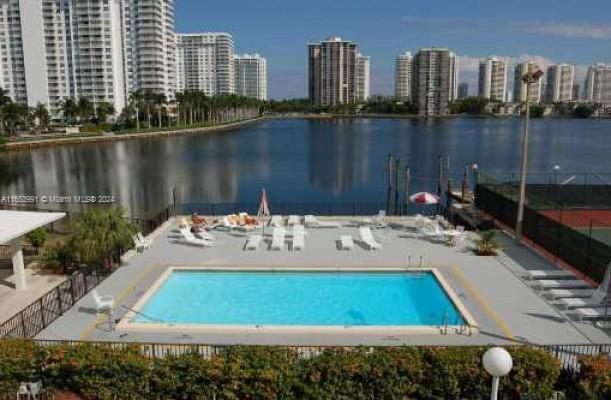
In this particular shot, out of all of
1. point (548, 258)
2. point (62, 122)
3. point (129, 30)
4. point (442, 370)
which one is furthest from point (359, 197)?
point (129, 30)

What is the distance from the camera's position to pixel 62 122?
14662 cm

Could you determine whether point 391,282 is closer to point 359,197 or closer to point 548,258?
point 548,258

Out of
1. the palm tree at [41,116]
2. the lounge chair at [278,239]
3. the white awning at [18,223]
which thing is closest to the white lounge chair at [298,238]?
the lounge chair at [278,239]

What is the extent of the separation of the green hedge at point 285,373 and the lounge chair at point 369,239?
10745mm

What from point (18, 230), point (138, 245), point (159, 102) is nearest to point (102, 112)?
point (159, 102)

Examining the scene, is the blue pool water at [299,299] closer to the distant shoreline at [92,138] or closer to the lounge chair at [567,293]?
the lounge chair at [567,293]

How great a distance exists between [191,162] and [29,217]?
5597 centimetres

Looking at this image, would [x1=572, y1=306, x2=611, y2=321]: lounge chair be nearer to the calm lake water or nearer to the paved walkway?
the paved walkway

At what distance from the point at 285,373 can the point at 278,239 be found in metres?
11.9

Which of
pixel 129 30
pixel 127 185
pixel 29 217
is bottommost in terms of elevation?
pixel 127 185

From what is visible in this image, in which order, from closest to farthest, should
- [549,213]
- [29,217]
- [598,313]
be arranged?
[598,313]
[29,217]
[549,213]

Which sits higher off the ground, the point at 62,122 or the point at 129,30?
the point at 129,30

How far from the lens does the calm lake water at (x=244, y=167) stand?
4906 centimetres

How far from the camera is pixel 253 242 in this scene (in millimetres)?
20859
